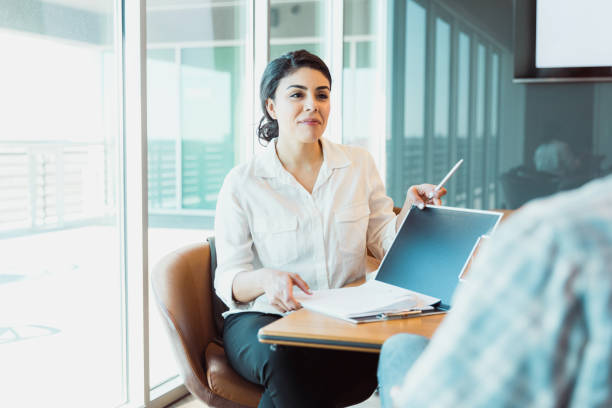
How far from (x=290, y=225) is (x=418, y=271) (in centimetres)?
48

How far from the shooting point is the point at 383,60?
4.00 m

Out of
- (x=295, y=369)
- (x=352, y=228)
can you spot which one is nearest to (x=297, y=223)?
(x=352, y=228)

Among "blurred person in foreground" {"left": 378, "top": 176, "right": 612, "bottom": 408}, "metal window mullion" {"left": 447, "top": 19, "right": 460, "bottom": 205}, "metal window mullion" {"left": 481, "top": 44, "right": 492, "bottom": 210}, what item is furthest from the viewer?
"metal window mullion" {"left": 447, "top": 19, "right": 460, "bottom": 205}

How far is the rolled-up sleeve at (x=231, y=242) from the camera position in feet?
5.82

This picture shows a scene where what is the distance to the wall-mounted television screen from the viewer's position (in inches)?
133

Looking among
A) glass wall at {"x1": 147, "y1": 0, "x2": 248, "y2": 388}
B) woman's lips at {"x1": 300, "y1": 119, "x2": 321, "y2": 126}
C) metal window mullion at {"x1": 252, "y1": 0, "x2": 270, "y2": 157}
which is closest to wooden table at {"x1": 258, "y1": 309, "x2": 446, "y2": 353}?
woman's lips at {"x1": 300, "y1": 119, "x2": 321, "y2": 126}

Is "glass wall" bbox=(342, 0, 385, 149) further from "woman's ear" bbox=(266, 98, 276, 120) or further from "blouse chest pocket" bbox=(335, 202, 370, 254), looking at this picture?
"blouse chest pocket" bbox=(335, 202, 370, 254)

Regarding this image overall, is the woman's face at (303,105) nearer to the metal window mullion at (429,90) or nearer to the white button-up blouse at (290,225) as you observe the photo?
the white button-up blouse at (290,225)

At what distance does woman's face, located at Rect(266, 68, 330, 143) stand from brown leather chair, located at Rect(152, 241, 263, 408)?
0.51 meters

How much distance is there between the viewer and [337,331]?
4.01 ft

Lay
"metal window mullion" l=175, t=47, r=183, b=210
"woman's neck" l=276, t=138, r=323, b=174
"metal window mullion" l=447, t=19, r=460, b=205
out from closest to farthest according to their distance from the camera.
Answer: "woman's neck" l=276, t=138, r=323, b=174, "metal window mullion" l=175, t=47, r=183, b=210, "metal window mullion" l=447, t=19, r=460, b=205

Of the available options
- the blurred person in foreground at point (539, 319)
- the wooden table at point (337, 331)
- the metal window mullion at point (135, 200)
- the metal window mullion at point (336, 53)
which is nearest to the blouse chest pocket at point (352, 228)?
the wooden table at point (337, 331)

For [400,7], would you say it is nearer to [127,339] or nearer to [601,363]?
[127,339]

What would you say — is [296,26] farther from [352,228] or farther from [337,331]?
[337,331]
